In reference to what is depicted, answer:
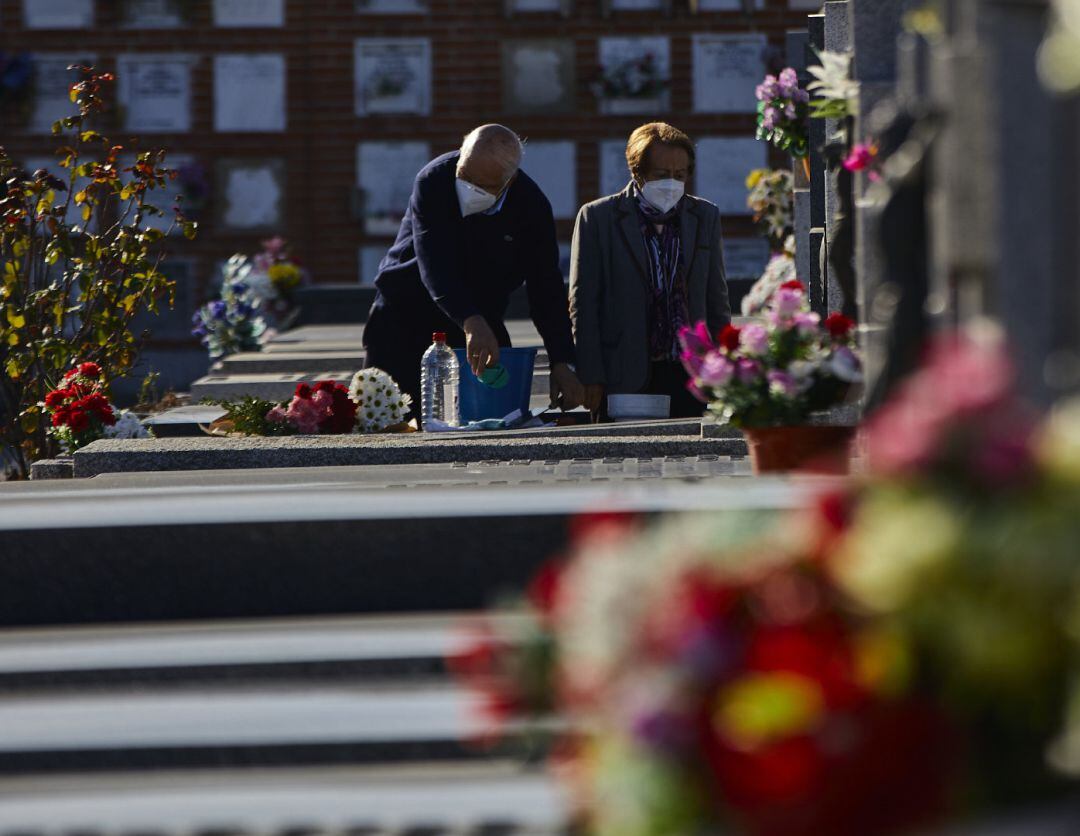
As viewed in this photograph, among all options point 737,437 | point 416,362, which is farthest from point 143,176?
point 737,437

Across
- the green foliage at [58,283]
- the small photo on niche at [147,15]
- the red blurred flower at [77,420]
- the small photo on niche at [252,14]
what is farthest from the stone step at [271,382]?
the small photo on niche at [147,15]

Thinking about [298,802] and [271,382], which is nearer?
[298,802]

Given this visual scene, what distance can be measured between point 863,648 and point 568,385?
5180mm

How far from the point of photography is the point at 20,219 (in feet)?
29.2

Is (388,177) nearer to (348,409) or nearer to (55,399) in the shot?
(55,399)

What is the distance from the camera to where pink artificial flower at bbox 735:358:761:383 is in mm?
5281

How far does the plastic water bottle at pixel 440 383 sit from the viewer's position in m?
7.33

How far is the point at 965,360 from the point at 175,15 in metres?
20.3

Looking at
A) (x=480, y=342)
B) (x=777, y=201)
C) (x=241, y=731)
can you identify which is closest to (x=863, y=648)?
(x=241, y=731)

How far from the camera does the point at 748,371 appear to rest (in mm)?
5285

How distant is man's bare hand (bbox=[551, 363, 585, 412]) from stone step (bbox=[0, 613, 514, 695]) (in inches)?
118

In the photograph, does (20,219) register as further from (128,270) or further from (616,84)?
(616,84)

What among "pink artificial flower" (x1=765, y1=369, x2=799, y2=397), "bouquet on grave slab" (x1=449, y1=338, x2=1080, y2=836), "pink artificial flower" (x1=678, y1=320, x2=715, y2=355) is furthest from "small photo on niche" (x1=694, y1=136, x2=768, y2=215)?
"bouquet on grave slab" (x1=449, y1=338, x2=1080, y2=836)

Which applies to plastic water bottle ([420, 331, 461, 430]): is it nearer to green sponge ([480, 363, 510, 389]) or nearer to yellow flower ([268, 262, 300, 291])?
green sponge ([480, 363, 510, 389])
